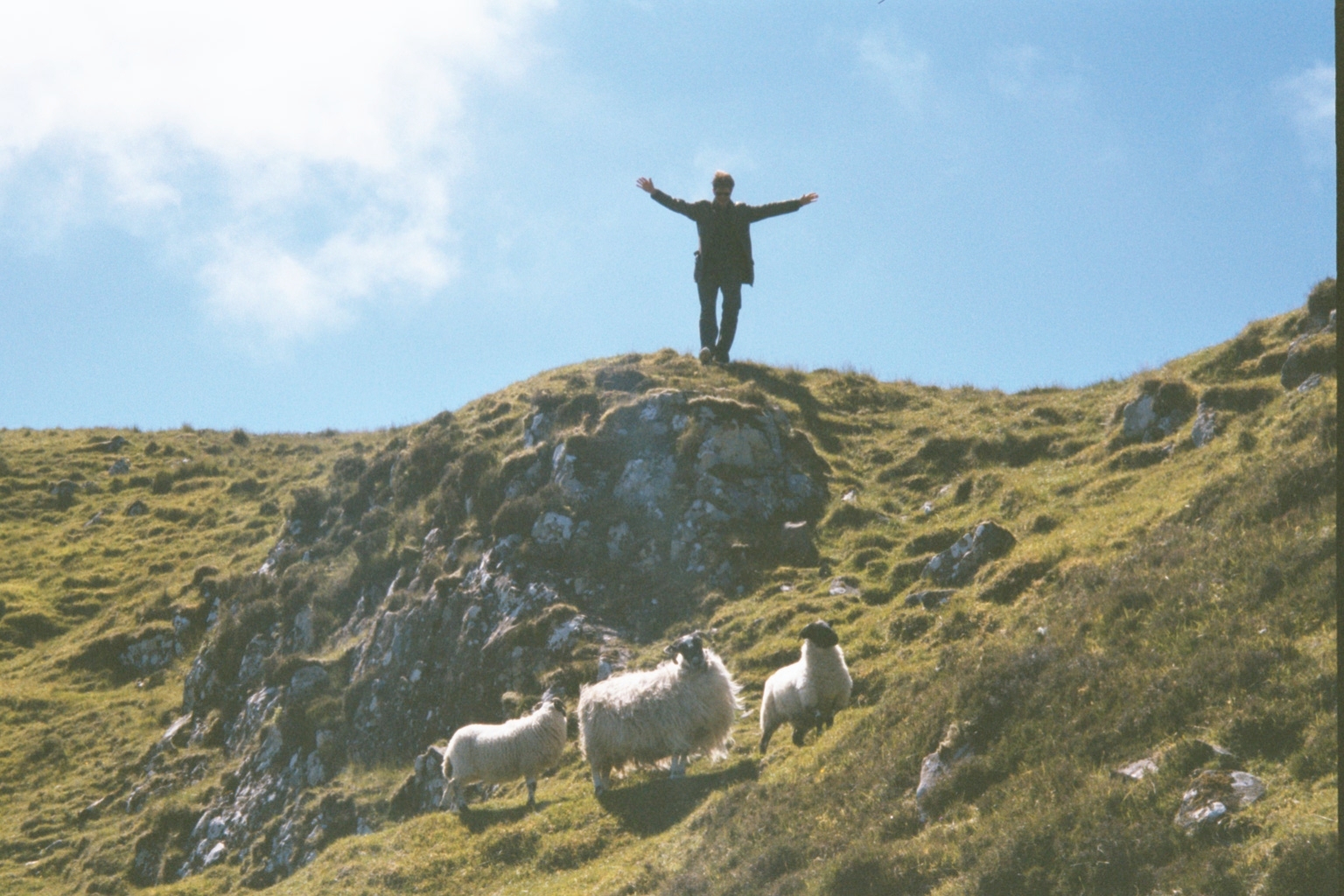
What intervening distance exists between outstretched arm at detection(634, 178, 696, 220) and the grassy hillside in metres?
4.77

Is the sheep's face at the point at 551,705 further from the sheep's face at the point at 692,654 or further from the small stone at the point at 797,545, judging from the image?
the small stone at the point at 797,545

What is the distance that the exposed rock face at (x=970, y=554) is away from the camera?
17812 millimetres

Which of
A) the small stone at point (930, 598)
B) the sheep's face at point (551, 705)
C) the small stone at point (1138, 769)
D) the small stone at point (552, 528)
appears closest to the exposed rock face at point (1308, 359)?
the small stone at point (930, 598)

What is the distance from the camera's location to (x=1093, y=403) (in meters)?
25.9

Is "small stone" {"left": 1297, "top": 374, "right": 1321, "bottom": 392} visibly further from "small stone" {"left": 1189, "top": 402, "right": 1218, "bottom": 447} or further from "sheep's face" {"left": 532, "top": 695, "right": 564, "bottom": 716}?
"sheep's face" {"left": 532, "top": 695, "right": 564, "bottom": 716}

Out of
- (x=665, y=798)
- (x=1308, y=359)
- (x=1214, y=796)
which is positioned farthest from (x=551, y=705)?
(x=1308, y=359)

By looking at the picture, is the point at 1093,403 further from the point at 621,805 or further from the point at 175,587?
the point at 175,587

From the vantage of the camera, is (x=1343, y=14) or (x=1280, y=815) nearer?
(x=1343, y=14)

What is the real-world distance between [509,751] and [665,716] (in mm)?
3606

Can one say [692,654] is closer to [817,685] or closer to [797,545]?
[817,685]

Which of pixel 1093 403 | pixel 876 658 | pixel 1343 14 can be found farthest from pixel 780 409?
pixel 1343 14

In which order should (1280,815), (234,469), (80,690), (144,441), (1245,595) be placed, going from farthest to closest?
(144,441) < (234,469) < (80,690) < (1245,595) < (1280,815)

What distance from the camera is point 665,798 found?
15492mm

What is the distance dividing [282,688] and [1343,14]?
89.0 feet
